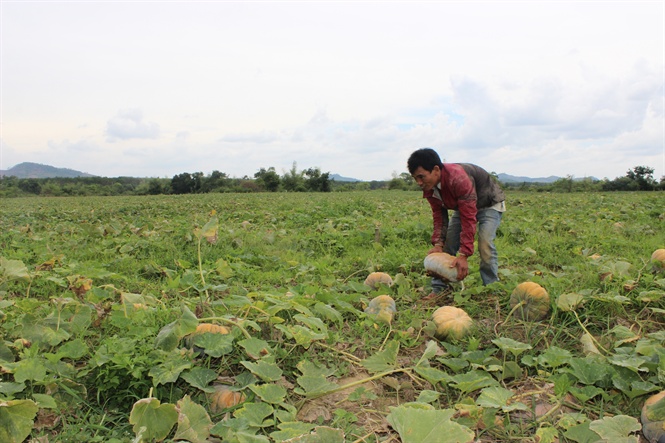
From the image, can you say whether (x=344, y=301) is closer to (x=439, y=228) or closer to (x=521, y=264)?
(x=439, y=228)

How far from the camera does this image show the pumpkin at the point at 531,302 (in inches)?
125

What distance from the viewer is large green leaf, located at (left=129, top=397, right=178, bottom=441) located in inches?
69.2

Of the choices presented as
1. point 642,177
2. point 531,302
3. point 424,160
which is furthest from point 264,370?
point 642,177

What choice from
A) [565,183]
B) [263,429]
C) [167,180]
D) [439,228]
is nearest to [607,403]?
[263,429]

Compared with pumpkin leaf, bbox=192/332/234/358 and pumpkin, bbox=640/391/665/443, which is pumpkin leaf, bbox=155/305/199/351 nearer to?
pumpkin leaf, bbox=192/332/234/358

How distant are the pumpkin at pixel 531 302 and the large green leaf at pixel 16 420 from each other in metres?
2.79

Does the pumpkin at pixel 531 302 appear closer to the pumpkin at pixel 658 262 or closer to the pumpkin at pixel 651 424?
the pumpkin at pixel 651 424

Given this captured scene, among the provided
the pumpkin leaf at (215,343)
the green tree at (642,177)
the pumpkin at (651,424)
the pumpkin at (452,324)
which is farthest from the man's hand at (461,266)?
the green tree at (642,177)

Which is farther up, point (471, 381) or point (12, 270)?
point (12, 270)

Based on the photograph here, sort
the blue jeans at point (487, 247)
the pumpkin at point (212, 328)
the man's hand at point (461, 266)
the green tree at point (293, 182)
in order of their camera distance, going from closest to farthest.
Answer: the pumpkin at point (212, 328) → the man's hand at point (461, 266) → the blue jeans at point (487, 247) → the green tree at point (293, 182)

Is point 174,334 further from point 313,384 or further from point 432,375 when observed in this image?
point 432,375

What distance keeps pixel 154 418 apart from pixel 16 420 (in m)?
0.51

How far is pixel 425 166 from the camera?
12.1 feet

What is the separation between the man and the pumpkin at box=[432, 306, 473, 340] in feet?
2.14
